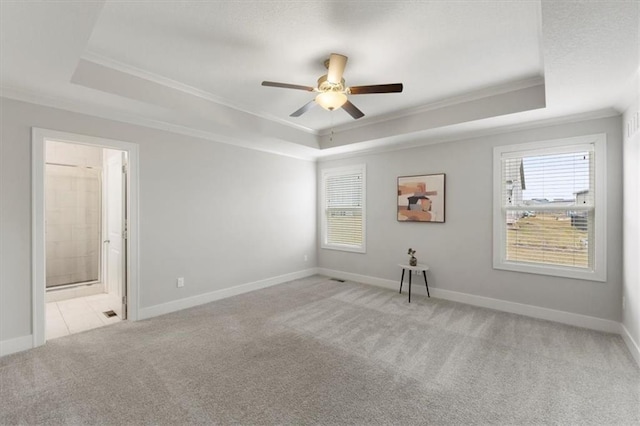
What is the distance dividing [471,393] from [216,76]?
146 inches

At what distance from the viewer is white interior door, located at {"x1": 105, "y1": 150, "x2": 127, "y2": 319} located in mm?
3588

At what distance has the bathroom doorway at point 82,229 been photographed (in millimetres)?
4129

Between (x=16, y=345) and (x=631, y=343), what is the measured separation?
19.2 ft

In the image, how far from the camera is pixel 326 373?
7.82 ft

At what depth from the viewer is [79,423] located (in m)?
1.81

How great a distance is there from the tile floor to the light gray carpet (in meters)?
0.30

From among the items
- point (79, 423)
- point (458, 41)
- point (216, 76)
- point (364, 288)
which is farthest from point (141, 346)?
point (458, 41)

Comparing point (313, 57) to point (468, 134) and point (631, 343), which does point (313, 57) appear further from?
point (631, 343)

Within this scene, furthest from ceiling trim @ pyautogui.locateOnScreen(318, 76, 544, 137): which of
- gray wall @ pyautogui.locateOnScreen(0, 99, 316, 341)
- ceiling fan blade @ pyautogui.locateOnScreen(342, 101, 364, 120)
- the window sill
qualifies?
the window sill

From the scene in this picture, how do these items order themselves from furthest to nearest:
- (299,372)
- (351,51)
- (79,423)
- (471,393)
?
(351,51)
(299,372)
(471,393)
(79,423)

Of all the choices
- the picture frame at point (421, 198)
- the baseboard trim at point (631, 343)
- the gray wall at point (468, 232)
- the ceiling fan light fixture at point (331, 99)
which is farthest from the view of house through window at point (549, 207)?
the ceiling fan light fixture at point (331, 99)

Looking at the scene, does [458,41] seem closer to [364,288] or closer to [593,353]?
[593,353]

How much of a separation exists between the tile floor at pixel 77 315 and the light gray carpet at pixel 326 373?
30 centimetres

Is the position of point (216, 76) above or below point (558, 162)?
above
